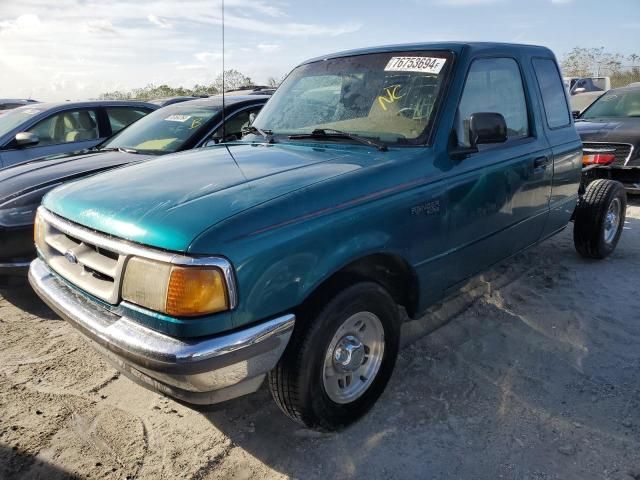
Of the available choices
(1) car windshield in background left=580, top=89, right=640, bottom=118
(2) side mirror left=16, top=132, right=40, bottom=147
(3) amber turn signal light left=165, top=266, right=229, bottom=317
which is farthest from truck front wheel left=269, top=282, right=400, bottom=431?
(1) car windshield in background left=580, top=89, right=640, bottom=118

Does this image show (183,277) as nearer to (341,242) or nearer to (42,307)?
(341,242)

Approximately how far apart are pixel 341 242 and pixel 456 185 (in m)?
0.98

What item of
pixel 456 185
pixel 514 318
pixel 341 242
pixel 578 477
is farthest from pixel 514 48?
pixel 578 477

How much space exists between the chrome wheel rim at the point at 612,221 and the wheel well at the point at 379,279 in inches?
122

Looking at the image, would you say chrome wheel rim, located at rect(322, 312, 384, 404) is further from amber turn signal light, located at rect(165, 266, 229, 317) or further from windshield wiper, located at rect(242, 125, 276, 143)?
windshield wiper, located at rect(242, 125, 276, 143)

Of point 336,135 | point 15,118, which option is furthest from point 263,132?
point 15,118

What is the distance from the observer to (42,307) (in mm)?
4188

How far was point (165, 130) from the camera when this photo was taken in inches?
200

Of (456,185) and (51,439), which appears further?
(456,185)

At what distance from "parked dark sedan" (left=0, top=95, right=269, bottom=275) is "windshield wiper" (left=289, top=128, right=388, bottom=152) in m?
0.97

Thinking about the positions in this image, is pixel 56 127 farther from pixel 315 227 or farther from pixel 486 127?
pixel 486 127

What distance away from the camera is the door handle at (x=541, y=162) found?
11.9ft

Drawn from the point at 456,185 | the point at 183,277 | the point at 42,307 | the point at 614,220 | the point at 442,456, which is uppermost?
the point at 456,185

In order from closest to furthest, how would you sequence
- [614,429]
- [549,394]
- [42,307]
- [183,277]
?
[183,277] → [614,429] → [549,394] → [42,307]
